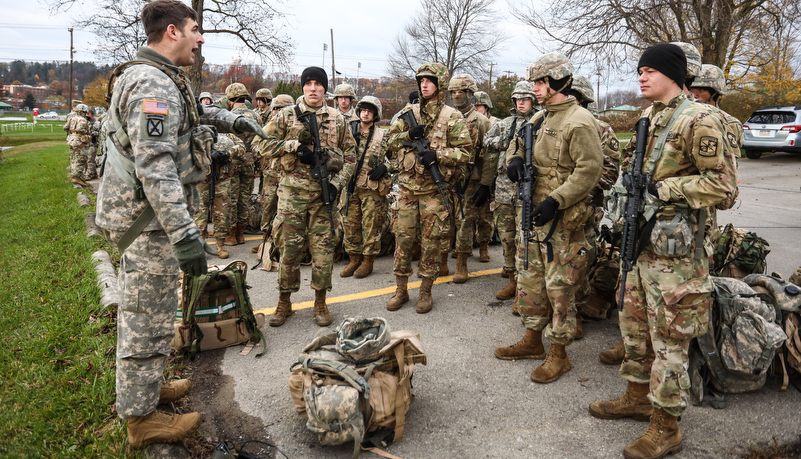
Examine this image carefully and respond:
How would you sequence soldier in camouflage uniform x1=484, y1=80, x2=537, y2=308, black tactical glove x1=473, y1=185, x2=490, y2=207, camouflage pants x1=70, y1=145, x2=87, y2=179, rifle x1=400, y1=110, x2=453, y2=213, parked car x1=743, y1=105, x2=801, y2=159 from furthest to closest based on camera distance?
parked car x1=743, y1=105, x2=801, y2=159 → camouflage pants x1=70, y1=145, x2=87, y2=179 → black tactical glove x1=473, y1=185, x2=490, y2=207 → soldier in camouflage uniform x1=484, y1=80, x2=537, y2=308 → rifle x1=400, y1=110, x2=453, y2=213

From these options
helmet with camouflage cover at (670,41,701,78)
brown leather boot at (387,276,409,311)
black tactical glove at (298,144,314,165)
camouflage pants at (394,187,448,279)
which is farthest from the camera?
brown leather boot at (387,276,409,311)

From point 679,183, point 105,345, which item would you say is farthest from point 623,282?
point 105,345

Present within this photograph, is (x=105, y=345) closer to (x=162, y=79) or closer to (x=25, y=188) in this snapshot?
(x=162, y=79)

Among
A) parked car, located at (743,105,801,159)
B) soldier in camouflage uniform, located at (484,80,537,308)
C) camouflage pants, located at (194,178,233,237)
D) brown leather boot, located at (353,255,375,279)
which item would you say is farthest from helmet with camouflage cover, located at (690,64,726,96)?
parked car, located at (743,105,801,159)

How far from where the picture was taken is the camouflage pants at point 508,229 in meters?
5.20

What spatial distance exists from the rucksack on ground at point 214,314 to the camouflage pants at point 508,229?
107 inches

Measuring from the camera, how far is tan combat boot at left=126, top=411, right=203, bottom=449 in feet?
8.71

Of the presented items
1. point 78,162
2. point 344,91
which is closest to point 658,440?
point 344,91

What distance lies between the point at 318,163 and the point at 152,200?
6.63 feet

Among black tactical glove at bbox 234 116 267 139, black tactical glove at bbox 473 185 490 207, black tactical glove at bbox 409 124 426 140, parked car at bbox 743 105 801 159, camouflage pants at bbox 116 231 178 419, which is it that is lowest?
camouflage pants at bbox 116 231 178 419

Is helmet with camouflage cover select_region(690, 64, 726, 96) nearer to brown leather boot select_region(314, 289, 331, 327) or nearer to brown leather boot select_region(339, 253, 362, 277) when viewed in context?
brown leather boot select_region(314, 289, 331, 327)

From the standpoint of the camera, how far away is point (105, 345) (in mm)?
3760

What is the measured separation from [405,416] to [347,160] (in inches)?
A: 101

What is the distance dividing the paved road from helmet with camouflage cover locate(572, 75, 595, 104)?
2164mm
